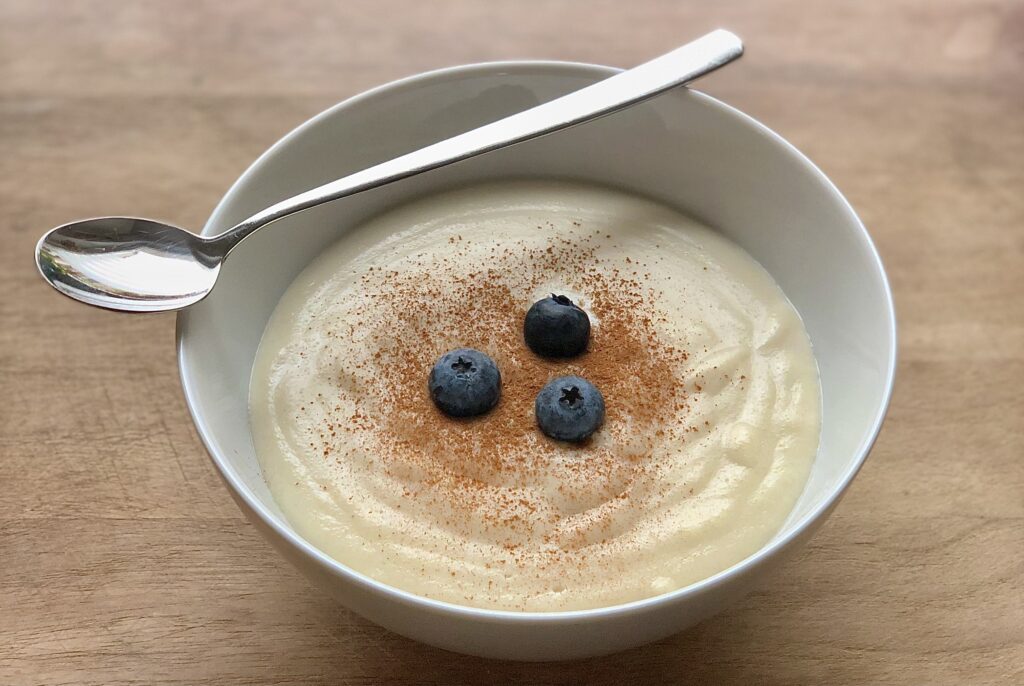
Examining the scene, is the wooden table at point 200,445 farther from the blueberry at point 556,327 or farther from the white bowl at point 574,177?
the blueberry at point 556,327

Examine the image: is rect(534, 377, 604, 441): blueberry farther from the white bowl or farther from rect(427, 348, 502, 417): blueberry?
the white bowl

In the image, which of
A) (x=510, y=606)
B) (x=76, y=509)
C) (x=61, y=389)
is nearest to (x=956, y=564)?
(x=510, y=606)

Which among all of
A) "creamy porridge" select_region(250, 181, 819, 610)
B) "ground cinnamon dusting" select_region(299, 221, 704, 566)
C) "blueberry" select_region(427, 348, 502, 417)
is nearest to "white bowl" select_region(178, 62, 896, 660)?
"creamy porridge" select_region(250, 181, 819, 610)

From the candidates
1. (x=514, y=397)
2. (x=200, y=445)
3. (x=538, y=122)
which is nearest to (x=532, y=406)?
(x=514, y=397)

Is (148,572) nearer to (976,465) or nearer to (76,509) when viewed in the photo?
(76,509)

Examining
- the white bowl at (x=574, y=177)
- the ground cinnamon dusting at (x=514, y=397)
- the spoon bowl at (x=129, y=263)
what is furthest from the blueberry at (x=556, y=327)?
the spoon bowl at (x=129, y=263)

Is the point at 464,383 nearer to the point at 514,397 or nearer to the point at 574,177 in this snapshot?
the point at 514,397
